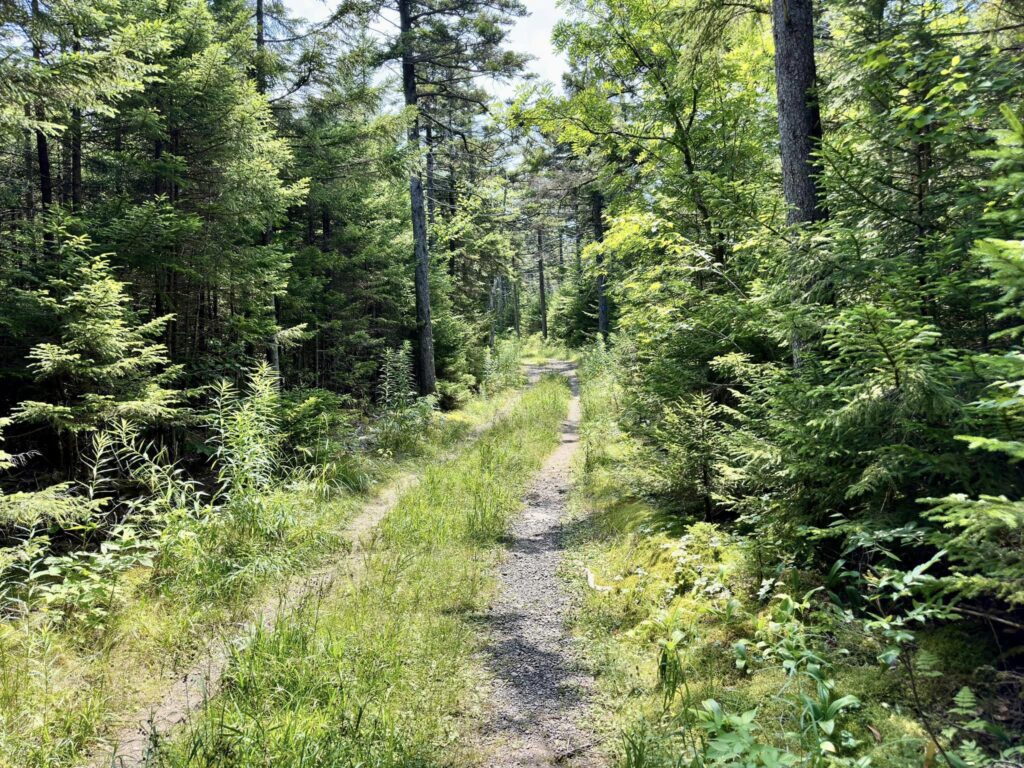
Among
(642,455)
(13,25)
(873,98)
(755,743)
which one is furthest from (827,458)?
(13,25)

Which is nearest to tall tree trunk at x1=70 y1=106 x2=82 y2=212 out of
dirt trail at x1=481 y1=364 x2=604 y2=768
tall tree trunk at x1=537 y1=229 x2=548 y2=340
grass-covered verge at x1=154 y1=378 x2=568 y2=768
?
grass-covered verge at x1=154 y1=378 x2=568 y2=768

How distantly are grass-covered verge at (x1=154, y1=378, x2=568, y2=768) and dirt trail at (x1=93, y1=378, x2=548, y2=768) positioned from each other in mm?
164

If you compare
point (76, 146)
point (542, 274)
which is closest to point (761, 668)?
point (76, 146)

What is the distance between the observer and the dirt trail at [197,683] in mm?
3207

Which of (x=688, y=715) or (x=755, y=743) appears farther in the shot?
(x=688, y=715)

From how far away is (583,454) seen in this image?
12023 mm

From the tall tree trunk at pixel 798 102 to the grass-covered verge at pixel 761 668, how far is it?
3.50 meters

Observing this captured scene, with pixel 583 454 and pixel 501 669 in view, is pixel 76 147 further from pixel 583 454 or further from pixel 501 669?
pixel 583 454

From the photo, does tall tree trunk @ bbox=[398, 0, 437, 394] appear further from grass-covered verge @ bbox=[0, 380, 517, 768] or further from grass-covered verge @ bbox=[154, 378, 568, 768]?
grass-covered verge @ bbox=[154, 378, 568, 768]

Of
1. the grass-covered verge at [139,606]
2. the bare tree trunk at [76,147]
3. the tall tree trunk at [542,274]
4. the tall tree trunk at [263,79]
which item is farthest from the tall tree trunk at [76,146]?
the tall tree trunk at [542,274]

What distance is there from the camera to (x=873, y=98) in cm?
403

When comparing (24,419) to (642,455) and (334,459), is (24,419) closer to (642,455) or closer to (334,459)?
(334,459)

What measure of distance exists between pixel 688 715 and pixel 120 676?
4.07 m

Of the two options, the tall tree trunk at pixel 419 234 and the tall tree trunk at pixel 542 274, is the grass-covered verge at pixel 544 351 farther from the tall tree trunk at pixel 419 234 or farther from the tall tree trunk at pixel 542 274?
the tall tree trunk at pixel 419 234
